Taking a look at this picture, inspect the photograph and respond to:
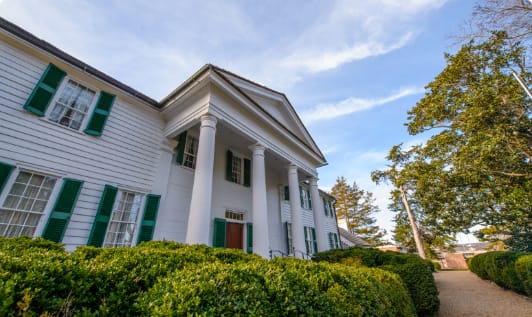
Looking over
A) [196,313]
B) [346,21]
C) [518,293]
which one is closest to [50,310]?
[196,313]

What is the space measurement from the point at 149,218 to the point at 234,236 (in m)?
3.48

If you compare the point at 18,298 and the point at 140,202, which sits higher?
the point at 140,202

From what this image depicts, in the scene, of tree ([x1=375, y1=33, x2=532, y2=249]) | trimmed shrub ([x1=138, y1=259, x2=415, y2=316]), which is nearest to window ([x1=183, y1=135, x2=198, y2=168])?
trimmed shrub ([x1=138, y1=259, x2=415, y2=316])

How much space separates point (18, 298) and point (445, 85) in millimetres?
14929

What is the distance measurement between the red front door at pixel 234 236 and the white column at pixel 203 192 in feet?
10.2

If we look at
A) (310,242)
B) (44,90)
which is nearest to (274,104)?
(44,90)

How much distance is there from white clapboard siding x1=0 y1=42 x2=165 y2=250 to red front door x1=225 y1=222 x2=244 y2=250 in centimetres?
355

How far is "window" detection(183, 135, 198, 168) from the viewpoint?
816 cm

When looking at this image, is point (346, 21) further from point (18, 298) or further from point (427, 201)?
point (427, 201)

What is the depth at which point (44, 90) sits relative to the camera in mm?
5371

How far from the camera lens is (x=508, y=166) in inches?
360

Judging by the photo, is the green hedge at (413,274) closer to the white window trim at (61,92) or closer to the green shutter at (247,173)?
the green shutter at (247,173)

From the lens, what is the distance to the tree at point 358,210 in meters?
31.9

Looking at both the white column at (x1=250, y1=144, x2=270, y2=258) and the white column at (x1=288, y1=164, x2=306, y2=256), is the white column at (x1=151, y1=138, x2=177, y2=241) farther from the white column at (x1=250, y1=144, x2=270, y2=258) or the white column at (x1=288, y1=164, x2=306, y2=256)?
the white column at (x1=288, y1=164, x2=306, y2=256)
